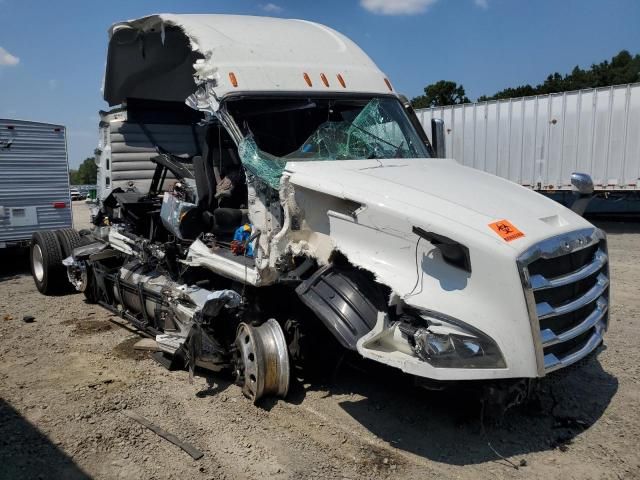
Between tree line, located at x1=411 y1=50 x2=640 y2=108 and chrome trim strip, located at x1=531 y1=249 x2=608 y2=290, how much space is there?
34040mm

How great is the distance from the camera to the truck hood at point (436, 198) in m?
3.44

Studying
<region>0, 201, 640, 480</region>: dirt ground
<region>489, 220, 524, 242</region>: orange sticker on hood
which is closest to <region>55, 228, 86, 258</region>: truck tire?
<region>0, 201, 640, 480</region>: dirt ground

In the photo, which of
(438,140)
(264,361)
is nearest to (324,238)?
(264,361)

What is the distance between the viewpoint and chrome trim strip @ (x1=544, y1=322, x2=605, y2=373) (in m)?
3.41

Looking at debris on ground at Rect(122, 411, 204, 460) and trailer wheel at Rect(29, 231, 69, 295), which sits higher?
trailer wheel at Rect(29, 231, 69, 295)

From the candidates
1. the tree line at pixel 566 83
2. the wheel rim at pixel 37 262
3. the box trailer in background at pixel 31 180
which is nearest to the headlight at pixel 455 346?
the wheel rim at pixel 37 262

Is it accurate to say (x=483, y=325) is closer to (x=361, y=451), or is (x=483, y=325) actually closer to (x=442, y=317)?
(x=442, y=317)

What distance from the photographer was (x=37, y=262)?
8.86 metres

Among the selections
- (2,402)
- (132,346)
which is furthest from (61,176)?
(2,402)

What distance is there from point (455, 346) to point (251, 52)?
3.19 metres

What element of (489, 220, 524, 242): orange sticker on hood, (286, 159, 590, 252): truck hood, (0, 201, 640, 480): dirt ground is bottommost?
(0, 201, 640, 480): dirt ground

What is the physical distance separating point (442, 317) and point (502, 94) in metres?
42.9

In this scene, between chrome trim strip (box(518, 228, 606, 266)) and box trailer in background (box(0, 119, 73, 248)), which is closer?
chrome trim strip (box(518, 228, 606, 266))

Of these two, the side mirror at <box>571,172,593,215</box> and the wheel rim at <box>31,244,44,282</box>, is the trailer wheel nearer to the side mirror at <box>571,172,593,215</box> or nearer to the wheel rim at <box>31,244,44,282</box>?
the wheel rim at <box>31,244,44,282</box>
